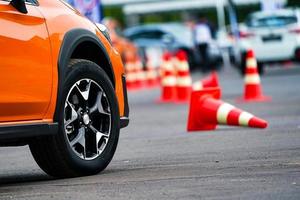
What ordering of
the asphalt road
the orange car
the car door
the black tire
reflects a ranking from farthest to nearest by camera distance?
the black tire < the orange car < the car door < the asphalt road

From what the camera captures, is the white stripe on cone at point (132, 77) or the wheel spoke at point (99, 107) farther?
the white stripe on cone at point (132, 77)

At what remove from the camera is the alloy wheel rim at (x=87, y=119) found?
777 cm

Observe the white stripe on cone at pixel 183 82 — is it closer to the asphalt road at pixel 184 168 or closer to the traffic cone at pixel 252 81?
the traffic cone at pixel 252 81

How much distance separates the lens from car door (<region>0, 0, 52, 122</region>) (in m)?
7.08

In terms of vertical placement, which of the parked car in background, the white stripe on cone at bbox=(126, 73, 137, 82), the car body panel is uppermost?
the car body panel

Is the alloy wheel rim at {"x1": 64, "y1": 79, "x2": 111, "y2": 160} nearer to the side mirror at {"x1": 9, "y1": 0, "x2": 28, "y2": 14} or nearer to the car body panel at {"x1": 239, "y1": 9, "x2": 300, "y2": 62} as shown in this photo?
the side mirror at {"x1": 9, "y1": 0, "x2": 28, "y2": 14}

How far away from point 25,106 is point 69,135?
547mm

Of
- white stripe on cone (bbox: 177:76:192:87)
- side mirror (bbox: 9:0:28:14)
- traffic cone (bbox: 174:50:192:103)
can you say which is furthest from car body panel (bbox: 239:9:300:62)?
side mirror (bbox: 9:0:28:14)

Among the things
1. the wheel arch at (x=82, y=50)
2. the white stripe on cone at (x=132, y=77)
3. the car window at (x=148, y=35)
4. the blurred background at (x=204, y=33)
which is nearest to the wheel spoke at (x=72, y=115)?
the wheel arch at (x=82, y=50)

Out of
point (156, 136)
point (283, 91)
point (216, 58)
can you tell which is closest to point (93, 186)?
point (156, 136)

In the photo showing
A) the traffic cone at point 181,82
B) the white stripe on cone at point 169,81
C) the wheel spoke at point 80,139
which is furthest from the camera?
the white stripe on cone at point 169,81

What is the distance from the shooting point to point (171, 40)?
4025 cm

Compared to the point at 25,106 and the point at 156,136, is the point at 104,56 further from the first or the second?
the point at 156,136

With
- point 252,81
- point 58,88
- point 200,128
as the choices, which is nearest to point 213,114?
point 200,128
